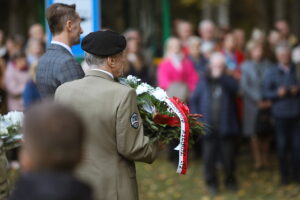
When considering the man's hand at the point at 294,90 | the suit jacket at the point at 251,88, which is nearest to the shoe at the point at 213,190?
the suit jacket at the point at 251,88

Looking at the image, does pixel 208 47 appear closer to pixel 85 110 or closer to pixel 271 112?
pixel 271 112

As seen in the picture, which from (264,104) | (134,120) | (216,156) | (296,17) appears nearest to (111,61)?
(134,120)

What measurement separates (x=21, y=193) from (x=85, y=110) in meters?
1.91

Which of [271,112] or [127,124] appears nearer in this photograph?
[127,124]

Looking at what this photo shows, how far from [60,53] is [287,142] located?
22.5 feet

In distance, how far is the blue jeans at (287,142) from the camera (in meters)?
11.7

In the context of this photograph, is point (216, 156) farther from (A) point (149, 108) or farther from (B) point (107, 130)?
(B) point (107, 130)

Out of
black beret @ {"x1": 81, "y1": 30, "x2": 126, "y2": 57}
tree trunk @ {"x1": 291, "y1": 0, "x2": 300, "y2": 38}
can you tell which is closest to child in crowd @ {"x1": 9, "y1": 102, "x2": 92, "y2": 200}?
black beret @ {"x1": 81, "y1": 30, "x2": 126, "y2": 57}

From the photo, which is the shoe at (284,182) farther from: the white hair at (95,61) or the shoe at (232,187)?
the white hair at (95,61)

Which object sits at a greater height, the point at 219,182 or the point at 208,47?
the point at 208,47

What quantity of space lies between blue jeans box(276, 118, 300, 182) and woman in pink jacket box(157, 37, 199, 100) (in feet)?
5.88

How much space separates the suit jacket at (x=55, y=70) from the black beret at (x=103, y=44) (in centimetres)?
56

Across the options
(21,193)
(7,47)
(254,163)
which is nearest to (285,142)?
(254,163)

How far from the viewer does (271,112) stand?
40.4 feet
